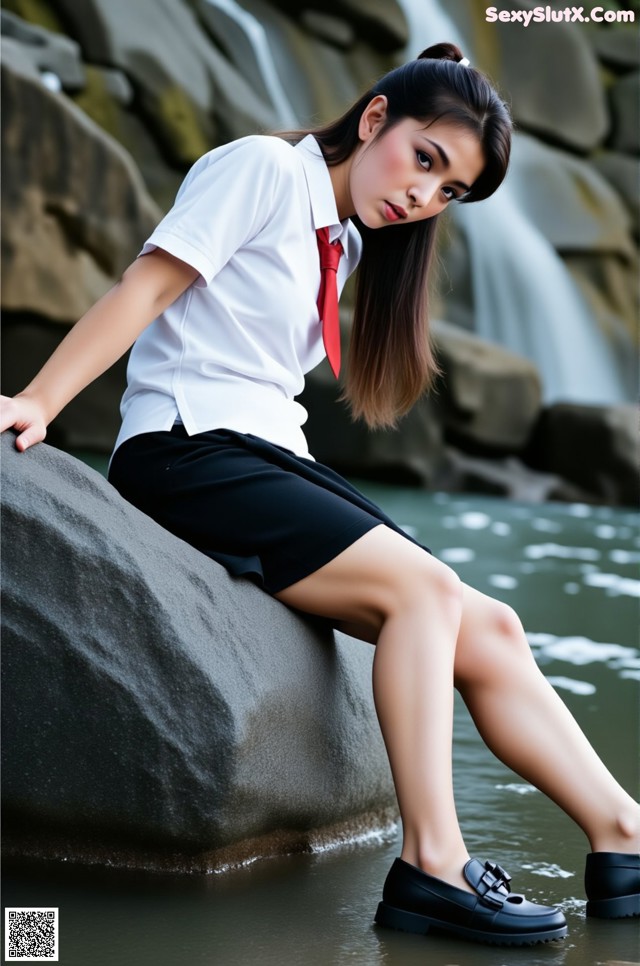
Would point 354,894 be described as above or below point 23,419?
below

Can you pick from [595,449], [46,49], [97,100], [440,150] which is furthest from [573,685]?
[97,100]

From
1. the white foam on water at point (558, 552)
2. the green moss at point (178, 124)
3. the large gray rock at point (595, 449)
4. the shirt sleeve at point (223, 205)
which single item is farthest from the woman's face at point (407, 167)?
the green moss at point (178, 124)

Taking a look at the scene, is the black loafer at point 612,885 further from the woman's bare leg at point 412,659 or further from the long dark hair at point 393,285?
the long dark hair at point 393,285

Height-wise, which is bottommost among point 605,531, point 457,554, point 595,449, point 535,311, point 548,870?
point 535,311

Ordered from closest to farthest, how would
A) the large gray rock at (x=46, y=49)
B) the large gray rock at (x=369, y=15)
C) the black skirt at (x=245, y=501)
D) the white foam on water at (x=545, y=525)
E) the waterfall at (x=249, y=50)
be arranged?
the black skirt at (x=245, y=501), the white foam on water at (x=545, y=525), the large gray rock at (x=46, y=49), the waterfall at (x=249, y=50), the large gray rock at (x=369, y=15)

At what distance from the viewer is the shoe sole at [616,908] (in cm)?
167

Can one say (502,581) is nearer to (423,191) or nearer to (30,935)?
(423,191)

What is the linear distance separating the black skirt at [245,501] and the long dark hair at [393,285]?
347mm

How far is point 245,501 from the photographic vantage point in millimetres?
1793

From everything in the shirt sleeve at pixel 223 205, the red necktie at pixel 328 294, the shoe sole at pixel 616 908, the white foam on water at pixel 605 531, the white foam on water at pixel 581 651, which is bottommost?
the white foam on water at pixel 605 531

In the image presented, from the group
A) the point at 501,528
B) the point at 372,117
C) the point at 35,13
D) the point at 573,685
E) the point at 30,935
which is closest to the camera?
the point at 30,935

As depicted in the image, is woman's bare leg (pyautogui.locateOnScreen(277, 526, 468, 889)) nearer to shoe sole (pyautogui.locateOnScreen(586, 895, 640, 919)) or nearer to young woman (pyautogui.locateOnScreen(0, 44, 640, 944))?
young woman (pyautogui.locateOnScreen(0, 44, 640, 944))

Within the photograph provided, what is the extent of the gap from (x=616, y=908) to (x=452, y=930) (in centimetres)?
25

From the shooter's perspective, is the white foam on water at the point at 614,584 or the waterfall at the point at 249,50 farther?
the waterfall at the point at 249,50
